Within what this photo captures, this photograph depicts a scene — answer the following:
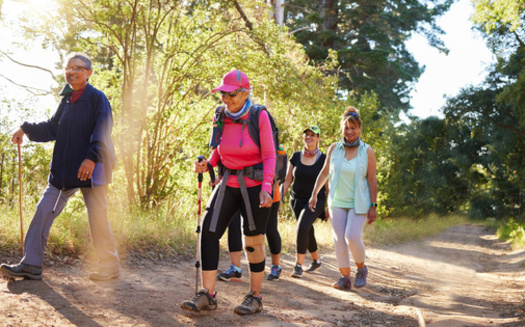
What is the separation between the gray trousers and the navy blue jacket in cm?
13

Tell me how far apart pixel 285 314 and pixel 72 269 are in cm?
257

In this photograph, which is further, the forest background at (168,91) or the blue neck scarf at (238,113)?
the forest background at (168,91)

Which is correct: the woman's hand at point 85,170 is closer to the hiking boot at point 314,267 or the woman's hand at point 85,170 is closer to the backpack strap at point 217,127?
the backpack strap at point 217,127

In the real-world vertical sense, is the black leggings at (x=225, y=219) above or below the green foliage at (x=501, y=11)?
below

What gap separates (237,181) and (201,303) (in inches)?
43.4

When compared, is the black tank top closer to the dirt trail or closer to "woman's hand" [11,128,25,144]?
the dirt trail

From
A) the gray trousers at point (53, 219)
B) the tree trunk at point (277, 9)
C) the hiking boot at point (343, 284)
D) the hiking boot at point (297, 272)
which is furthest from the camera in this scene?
the tree trunk at point (277, 9)

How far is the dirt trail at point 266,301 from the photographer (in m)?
4.40

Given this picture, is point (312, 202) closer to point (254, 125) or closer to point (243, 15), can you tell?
point (254, 125)

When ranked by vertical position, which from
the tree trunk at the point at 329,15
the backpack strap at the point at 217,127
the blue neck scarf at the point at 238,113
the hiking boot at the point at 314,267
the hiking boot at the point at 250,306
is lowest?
the hiking boot at the point at 314,267

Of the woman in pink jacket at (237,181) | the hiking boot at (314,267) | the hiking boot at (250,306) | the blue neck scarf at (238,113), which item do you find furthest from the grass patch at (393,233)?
the blue neck scarf at (238,113)

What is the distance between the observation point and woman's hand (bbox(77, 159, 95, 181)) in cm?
491

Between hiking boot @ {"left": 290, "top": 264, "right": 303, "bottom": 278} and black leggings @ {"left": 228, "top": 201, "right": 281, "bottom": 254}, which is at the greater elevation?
black leggings @ {"left": 228, "top": 201, "right": 281, "bottom": 254}

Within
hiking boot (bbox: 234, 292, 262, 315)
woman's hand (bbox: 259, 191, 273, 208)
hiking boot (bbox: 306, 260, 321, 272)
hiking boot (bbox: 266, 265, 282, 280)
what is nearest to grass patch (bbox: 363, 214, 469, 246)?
hiking boot (bbox: 306, 260, 321, 272)
